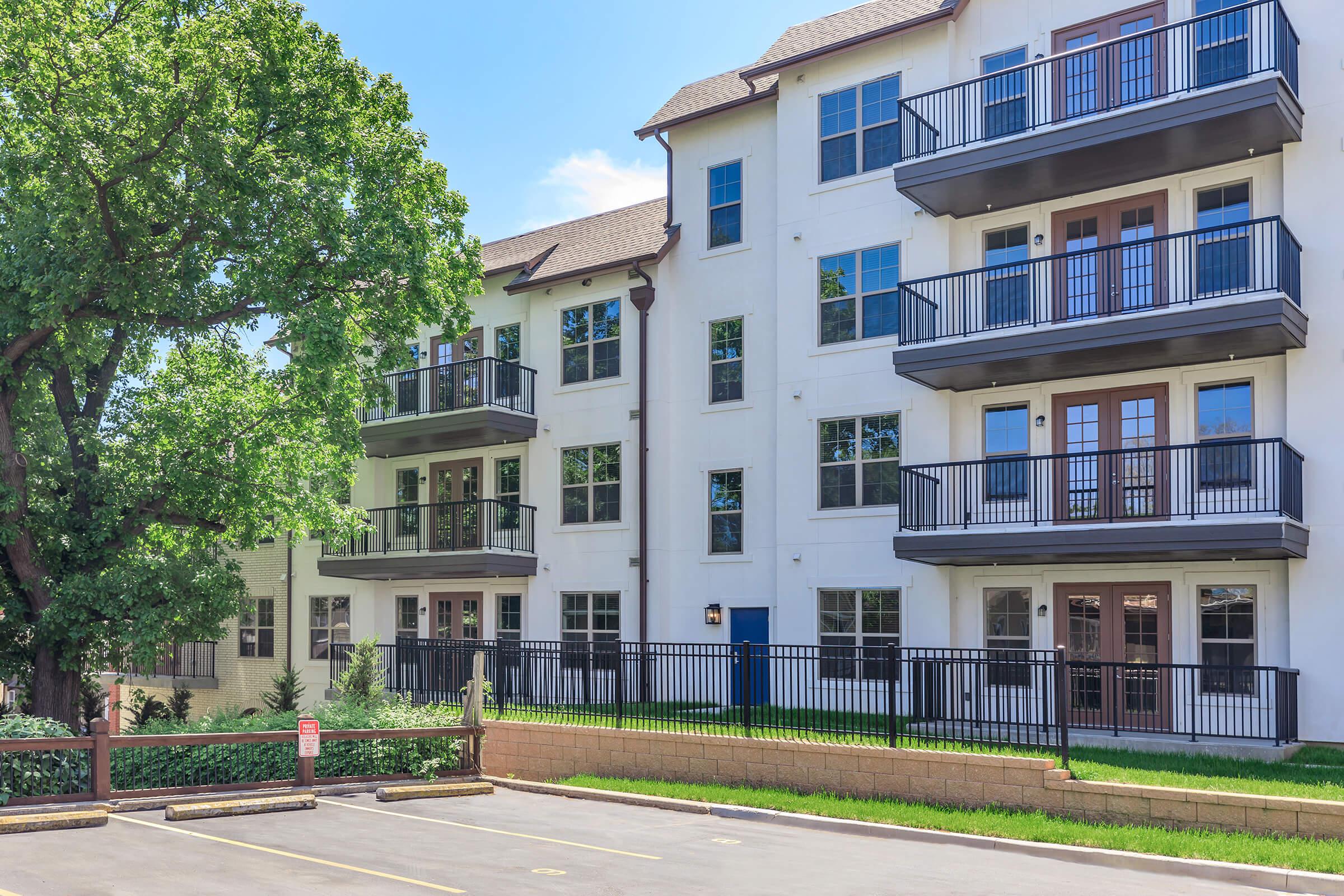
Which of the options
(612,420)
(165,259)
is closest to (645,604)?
(612,420)

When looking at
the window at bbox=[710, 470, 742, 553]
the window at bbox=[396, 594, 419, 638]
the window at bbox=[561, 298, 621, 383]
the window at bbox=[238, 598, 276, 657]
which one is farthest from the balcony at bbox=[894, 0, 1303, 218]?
the window at bbox=[238, 598, 276, 657]

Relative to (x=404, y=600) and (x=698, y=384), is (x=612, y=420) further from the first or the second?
(x=404, y=600)

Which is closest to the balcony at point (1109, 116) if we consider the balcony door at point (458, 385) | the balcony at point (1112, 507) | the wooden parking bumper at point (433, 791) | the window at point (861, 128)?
the window at point (861, 128)

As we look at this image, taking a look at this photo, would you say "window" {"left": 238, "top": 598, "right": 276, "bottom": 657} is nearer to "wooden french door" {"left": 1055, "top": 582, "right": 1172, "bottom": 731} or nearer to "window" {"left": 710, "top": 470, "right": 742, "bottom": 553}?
"window" {"left": 710, "top": 470, "right": 742, "bottom": 553}

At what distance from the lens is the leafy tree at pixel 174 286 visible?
58.4 feet

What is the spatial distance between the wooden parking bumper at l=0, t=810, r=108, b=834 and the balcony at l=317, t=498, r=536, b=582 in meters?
12.8

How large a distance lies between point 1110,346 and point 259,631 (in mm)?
24235

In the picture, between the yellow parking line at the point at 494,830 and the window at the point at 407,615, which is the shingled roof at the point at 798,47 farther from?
the yellow parking line at the point at 494,830

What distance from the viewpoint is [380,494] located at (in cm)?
3092

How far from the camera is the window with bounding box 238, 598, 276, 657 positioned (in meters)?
32.5

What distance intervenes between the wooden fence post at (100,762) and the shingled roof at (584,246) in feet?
48.1

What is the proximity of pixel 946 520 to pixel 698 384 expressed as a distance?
668 cm

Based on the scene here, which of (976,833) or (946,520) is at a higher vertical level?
(946,520)

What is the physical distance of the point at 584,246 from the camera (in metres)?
28.1
